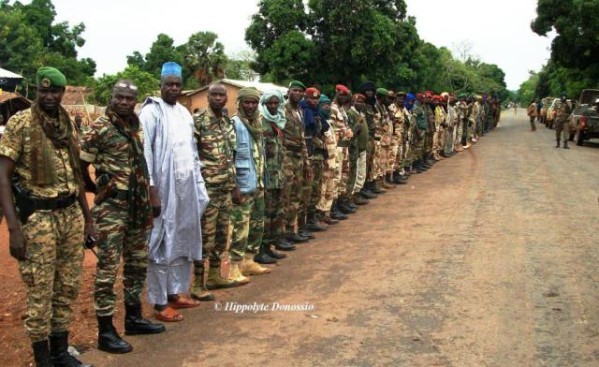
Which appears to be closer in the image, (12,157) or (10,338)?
(12,157)

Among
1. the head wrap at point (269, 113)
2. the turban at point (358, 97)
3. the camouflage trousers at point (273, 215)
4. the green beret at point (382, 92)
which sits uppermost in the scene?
the green beret at point (382, 92)

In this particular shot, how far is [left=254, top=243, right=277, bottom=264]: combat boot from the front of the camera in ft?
21.1

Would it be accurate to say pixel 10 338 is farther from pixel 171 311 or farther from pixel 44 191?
pixel 44 191

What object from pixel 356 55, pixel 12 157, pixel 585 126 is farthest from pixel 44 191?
pixel 356 55

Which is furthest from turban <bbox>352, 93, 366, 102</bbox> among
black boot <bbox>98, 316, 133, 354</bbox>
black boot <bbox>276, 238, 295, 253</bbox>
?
black boot <bbox>98, 316, 133, 354</bbox>

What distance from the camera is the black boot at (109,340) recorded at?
4031 millimetres

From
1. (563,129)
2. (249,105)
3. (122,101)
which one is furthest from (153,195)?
(563,129)

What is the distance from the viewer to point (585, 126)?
65.2 ft

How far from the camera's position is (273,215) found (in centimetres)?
659

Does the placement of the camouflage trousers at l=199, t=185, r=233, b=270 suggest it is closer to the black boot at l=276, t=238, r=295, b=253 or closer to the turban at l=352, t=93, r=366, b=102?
the black boot at l=276, t=238, r=295, b=253

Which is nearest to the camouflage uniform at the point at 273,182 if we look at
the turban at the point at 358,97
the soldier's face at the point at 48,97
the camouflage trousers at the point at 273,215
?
the camouflage trousers at the point at 273,215

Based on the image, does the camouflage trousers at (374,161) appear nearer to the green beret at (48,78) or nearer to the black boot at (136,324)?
the black boot at (136,324)

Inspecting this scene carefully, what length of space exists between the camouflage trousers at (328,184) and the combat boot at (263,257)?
1789mm

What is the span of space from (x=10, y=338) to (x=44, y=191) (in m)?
1.79
